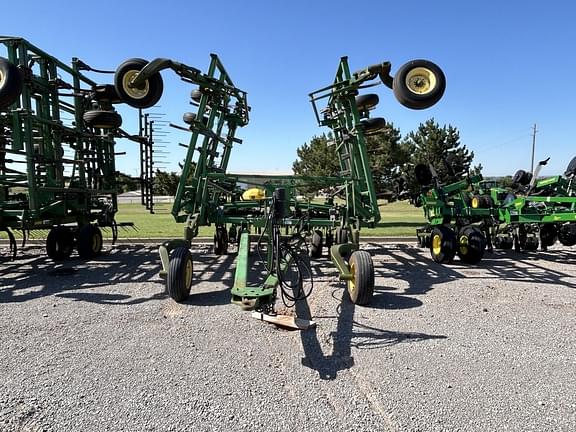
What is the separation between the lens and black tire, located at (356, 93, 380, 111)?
9035mm

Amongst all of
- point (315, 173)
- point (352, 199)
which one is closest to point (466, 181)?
point (352, 199)

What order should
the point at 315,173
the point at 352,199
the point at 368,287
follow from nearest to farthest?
the point at 368,287, the point at 352,199, the point at 315,173

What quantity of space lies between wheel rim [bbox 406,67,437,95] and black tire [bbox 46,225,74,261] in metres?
8.12

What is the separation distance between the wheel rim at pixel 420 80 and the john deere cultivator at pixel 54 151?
250 inches

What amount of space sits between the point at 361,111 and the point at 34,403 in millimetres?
8350

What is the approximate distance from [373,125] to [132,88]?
4.84 meters

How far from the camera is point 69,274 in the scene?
7320 millimetres

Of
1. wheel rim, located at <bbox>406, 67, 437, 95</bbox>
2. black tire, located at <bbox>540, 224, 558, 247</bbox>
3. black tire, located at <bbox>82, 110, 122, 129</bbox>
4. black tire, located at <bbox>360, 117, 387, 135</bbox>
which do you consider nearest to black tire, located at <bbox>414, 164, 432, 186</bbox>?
black tire, located at <bbox>360, 117, 387, 135</bbox>

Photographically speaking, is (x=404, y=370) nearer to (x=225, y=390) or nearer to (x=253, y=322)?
(x=225, y=390)

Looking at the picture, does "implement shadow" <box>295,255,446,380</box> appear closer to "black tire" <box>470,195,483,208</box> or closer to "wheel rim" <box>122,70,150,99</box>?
"wheel rim" <box>122,70,150,99</box>

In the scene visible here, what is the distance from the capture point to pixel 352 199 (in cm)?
748

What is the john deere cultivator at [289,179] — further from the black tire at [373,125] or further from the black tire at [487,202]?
the black tire at [487,202]

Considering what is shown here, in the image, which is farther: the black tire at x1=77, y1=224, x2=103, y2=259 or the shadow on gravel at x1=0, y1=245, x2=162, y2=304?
the black tire at x1=77, y1=224, x2=103, y2=259

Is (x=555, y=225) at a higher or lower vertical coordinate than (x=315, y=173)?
lower
